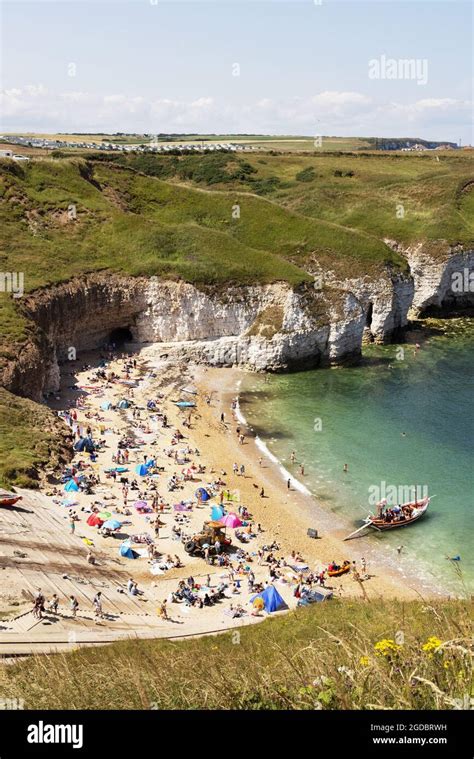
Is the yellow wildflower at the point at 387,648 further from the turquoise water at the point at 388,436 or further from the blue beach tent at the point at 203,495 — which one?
the blue beach tent at the point at 203,495

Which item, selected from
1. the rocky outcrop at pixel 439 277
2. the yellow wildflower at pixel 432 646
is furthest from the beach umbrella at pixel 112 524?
the rocky outcrop at pixel 439 277

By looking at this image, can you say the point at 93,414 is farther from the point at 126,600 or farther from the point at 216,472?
the point at 126,600

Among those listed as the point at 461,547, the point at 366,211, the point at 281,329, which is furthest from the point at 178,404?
the point at 366,211

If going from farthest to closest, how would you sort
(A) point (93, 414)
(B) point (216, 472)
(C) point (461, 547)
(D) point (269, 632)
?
(A) point (93, 414) < (B) point (216, 472) < (C) point (461, 547) < (D) point (269, 632)
